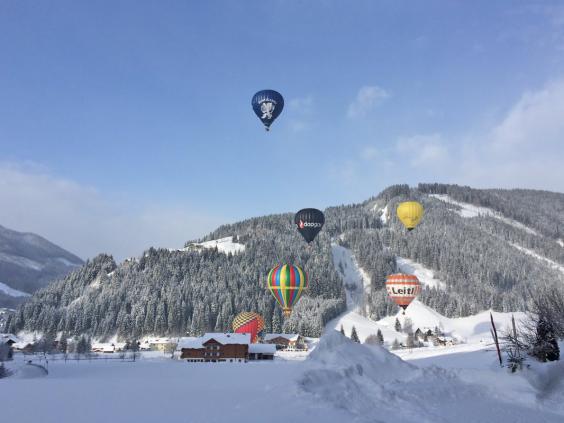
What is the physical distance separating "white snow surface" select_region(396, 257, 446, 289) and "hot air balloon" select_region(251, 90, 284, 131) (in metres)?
121

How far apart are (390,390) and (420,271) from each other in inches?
6330

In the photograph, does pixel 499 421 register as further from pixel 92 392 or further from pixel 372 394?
pixel 92 392

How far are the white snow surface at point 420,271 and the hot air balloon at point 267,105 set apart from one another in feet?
396

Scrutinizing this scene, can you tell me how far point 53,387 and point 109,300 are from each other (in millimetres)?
118108

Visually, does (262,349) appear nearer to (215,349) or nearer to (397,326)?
(215,349)

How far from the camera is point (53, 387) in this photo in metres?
17.0

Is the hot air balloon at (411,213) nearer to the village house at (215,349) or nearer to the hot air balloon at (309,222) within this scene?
the hot air balloon at (309,222)

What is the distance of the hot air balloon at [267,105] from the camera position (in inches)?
1993

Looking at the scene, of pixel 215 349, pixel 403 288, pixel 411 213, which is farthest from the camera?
pixel 411 213

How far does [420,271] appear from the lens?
171 m

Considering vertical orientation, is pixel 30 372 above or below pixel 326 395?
below

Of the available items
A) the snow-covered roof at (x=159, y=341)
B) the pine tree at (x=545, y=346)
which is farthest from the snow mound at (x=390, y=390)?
the snow-covered roof at (x=159, y=341)

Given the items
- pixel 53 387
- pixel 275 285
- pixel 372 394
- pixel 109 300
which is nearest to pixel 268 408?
pixel 372 394

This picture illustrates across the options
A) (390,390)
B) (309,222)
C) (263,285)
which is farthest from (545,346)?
(263,285)
